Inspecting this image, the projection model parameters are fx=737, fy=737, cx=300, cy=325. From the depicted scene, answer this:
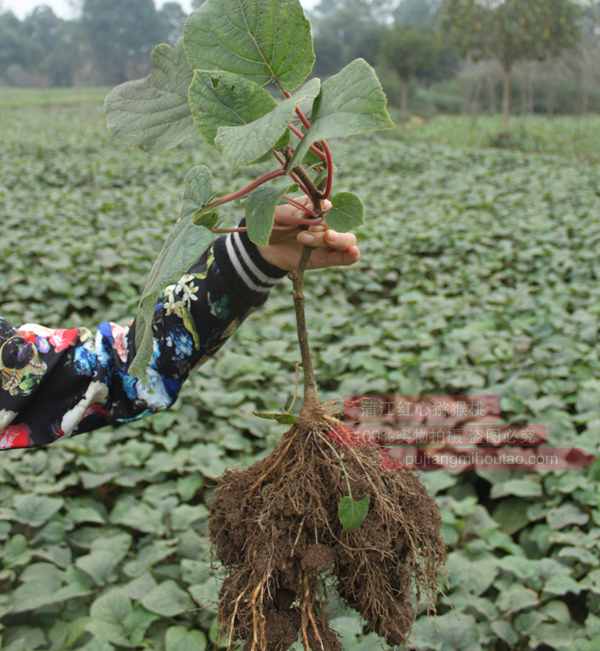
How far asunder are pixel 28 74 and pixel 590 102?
3797 centimetres

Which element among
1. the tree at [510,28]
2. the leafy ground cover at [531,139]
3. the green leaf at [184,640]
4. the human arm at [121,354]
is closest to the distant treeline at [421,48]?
the tree at [510,28]

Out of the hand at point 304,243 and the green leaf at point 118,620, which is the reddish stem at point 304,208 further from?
the green leaf at point 118,620

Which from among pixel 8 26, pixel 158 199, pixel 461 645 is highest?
pixel 8 26

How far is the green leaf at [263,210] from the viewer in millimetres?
809

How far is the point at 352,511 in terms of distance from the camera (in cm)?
95

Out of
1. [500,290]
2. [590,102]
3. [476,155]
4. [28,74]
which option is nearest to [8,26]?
[28,74]

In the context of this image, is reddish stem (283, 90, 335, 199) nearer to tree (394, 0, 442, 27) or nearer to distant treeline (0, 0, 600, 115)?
distant treeline (0, 0, 600, 115)

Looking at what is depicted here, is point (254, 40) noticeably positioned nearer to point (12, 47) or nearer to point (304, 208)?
point (304, 208)

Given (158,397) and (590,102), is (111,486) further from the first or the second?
(590,102)

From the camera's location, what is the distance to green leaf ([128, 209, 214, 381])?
84cm

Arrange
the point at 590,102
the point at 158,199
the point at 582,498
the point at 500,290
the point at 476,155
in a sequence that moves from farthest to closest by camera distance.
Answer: the point at 590,102, the point at 476,155, the point at 158,199, the point at 500,290, the point at 582,498

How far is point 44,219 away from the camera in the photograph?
574 centimetres

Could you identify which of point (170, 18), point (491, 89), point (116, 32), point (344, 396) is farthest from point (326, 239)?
point (170, 18)

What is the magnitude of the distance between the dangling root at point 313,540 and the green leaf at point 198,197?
0.33m
